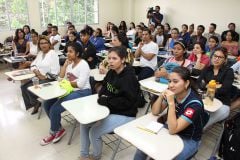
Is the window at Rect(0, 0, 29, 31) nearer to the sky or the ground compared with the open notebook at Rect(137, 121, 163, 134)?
nearer to the sky

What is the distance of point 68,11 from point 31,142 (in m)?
7.41

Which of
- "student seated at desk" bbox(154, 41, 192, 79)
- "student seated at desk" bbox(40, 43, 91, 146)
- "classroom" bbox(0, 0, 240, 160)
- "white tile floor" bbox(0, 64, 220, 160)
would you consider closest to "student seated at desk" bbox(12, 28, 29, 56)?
"classroom" bbox(0, 0, 240, 160)

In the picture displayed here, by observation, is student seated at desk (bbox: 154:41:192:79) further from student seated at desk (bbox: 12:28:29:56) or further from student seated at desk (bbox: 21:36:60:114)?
student seated at desk (bbox: 12:28:29:56)

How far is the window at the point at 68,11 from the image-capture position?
8.62 m

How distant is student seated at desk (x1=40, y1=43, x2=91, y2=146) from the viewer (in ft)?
9.10

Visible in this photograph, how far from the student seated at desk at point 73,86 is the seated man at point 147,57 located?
1326mm

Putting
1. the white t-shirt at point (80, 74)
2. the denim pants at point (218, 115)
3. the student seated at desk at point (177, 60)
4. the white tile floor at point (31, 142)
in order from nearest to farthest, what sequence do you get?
the denim pants at point (218, 115)
the white tile floor at point (31, 142)
the white t-shirt at point (80, 74)
the student seated at desk at point (177, 60)

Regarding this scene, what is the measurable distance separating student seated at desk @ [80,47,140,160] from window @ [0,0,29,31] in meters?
6.89

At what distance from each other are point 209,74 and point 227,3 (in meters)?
5.03

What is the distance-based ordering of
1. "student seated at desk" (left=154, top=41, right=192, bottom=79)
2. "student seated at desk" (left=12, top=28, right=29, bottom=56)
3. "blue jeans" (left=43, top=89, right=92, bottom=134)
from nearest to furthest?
"blue jeans" (left=43, top=89, right=92, bottom=134) < "student seated at desk" (left=154, top=41, right=192, bottom=79) < "student seated at desk" (left=12, top=28, right=29, bottom=56)

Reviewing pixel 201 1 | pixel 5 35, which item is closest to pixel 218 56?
pixel 201 1

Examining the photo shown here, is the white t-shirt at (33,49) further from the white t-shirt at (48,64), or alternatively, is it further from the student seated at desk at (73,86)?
the student seated at desk at (73,86)

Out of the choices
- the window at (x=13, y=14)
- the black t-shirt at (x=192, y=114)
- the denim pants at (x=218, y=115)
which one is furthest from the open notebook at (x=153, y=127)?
the window at (x=13, y=14)

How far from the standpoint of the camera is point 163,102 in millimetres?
1992
